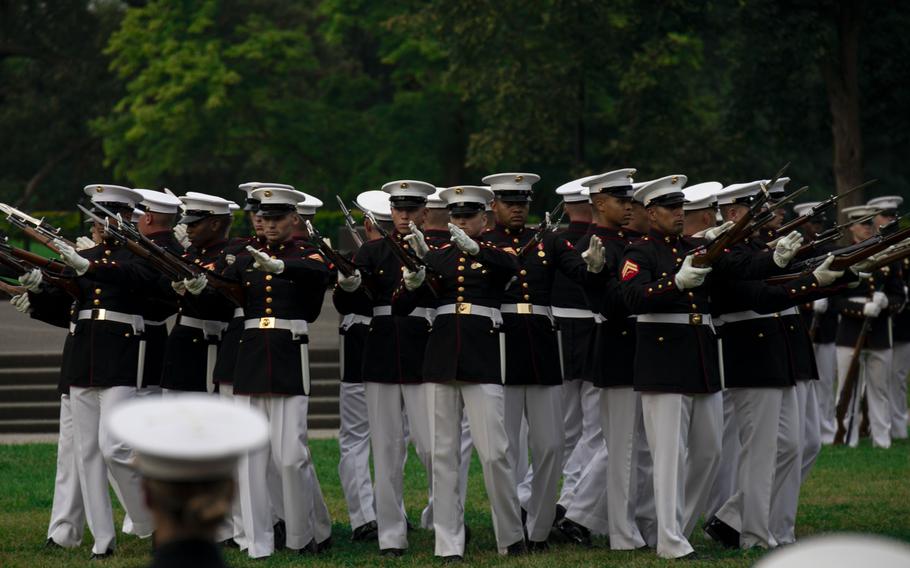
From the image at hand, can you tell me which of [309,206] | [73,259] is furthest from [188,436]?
[309,206]

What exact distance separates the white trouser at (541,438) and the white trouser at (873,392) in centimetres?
728

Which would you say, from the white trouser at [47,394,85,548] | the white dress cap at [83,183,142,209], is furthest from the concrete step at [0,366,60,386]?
the white dress cap at [83,183,142,209]

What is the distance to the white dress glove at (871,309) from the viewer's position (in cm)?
1625

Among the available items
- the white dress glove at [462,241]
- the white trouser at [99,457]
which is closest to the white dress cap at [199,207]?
the white trouser at [99,457]

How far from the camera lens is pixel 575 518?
34.7 ft

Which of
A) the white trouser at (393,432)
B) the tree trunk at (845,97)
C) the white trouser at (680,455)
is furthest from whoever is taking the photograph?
the tree trunk at (845,97)

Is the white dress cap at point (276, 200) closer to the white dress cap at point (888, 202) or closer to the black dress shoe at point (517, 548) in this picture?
the black dress shoe at point (517, 548)

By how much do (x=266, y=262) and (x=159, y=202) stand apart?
1492 millimetres

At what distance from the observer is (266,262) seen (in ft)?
31.5

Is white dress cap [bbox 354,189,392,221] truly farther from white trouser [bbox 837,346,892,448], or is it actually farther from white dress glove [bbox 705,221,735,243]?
white trouser [bbox 837,346,892,448]

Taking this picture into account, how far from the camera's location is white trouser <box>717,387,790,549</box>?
9812 mm

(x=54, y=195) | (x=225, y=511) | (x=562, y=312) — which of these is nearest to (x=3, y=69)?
(x=54, y=195)

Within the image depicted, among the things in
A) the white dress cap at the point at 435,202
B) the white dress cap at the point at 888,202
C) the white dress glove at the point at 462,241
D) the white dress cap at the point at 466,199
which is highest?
the white dress cap at the point at 888,202

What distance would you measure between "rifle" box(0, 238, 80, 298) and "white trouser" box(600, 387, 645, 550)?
3.59m
